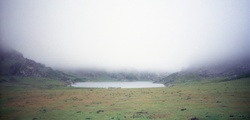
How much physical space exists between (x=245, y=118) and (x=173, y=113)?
12.1 meters

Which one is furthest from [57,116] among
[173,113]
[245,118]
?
[245,118]

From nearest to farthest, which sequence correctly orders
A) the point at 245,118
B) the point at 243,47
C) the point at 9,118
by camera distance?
the point at 245,118 → the point at 9,118 → the point at 243,47

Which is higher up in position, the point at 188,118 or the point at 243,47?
the point at 243,47

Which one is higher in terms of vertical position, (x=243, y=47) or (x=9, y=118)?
(x=243, y=47)

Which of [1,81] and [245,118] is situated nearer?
[245,118]

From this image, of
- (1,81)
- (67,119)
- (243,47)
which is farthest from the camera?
(243,47)

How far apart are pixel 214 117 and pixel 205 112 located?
4.07 metres

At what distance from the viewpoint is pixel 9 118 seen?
4112 centimetres

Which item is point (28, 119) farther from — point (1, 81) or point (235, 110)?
point (1, 81)

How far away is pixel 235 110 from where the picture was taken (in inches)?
1596

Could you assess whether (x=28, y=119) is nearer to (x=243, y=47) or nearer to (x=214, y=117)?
(x=214, y=117)

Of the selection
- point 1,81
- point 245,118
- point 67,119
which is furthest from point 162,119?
point 1,81

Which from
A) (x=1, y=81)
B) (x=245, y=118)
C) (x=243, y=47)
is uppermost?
(x=243, y=47)

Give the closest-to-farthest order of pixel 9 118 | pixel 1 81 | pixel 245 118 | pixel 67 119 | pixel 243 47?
pixel 245 118 < pixel 67 119 < pixel 9 118 < pixel 1 81 < pixel 243 47
